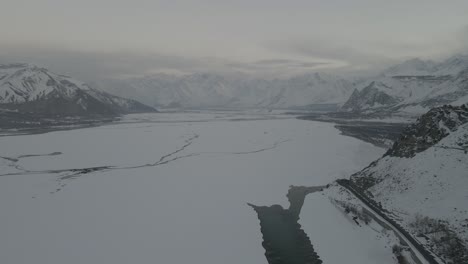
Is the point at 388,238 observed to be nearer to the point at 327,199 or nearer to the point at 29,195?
the point at 327,199

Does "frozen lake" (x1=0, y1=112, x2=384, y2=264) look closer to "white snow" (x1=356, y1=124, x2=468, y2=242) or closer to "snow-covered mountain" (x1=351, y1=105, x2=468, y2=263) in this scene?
"snow-covered mountain" (x1=351, y1=105, x2=468, y2=263)

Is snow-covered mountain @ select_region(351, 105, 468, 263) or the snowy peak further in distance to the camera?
the snowy peak

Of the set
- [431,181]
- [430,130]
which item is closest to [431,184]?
[431,181]

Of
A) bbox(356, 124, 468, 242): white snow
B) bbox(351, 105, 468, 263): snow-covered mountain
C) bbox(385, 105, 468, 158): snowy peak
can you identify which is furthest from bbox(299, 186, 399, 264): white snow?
bbox(385, 105, 468, 158): snowy peak

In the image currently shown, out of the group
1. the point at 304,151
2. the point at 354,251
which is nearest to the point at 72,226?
the point at 354,251

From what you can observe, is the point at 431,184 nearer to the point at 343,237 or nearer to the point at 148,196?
the point at 343,237

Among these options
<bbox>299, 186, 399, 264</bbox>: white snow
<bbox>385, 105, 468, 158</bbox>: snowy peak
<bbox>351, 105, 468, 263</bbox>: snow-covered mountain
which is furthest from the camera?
<bbox>385, 105, 468, 158</bbox>: snowy peak
